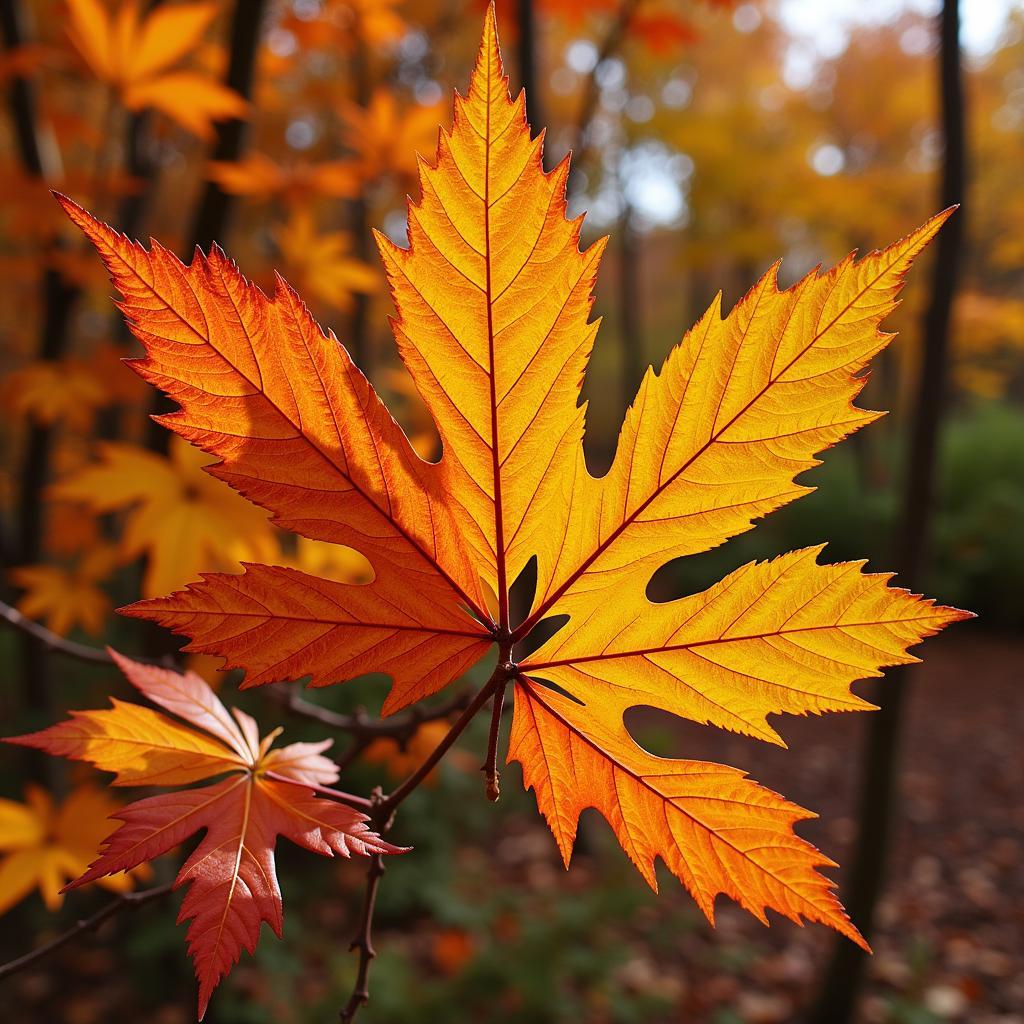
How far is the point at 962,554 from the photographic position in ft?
24.9

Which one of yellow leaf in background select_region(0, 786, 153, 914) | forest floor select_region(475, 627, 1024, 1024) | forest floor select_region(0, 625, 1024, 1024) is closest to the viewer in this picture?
yellow leaf in background select_region(0, 786, 153, 914)

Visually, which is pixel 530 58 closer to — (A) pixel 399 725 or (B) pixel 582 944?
(A) pixel 399 725

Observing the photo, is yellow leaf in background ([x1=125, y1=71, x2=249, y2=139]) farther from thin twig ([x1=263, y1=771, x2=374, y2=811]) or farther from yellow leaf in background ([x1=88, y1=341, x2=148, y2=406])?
thin twig ([x1=263, y1=771, x2=374, y2=811])

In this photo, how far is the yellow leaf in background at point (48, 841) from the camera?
101cm

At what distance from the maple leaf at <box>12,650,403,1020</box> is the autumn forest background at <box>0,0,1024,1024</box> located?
12 cm

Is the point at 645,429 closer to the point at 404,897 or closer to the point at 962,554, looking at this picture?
the point at 404,897

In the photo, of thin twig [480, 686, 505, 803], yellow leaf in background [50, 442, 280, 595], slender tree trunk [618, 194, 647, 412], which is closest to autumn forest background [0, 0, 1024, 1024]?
yellow leaf in background [50, 442, 280, 595]

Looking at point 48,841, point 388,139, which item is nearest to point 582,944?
point 48,841

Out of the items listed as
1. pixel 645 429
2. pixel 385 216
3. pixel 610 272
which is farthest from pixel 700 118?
pixel 610 272

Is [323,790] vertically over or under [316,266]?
under

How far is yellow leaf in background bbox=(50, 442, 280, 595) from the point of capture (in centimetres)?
108

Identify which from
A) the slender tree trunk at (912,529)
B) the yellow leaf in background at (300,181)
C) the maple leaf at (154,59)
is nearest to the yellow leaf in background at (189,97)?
the maple leaf at (154,59)

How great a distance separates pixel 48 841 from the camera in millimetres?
1128

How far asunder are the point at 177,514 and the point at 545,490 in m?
0.81
